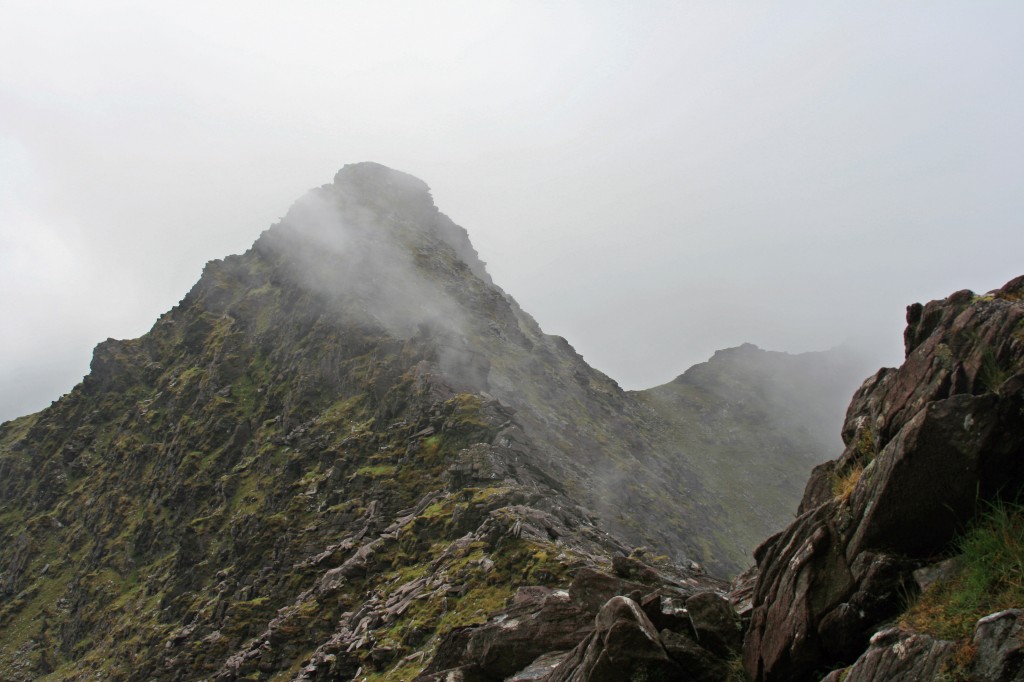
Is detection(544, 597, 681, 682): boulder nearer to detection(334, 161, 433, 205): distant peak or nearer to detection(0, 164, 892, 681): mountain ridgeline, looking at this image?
detection(0, 164, 892, 681): mountain ridgeline

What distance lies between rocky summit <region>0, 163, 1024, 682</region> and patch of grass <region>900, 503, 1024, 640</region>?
1.25 ft

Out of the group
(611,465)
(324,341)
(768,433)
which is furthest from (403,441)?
(768,433)

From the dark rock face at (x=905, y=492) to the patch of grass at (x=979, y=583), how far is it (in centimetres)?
41

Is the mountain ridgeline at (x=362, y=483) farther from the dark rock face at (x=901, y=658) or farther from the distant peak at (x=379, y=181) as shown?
the dark rock face at (x=901, y=658)

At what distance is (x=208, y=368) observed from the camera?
9300cm

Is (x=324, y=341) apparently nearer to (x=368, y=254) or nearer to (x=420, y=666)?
(x=368, y=254)

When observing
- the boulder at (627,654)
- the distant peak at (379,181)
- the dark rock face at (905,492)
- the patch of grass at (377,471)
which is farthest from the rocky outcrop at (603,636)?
the distant peak at (379,181)

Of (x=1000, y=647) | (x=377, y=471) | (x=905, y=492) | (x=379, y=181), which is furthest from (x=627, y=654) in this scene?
(x=379, y=181)

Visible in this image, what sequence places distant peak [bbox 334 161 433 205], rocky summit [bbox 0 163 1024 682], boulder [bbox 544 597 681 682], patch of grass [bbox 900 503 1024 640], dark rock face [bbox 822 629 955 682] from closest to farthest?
dark rock face [bbox 822 629 955 682] < patch of grass [bbox 900 503 1024 640] < rocky summit [bbox 0 163 1024 682] < boulder [bbox 544 597 681 682] < distant peak [bbox 334 161 433 205]

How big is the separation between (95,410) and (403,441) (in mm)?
75818

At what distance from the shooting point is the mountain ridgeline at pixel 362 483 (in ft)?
107

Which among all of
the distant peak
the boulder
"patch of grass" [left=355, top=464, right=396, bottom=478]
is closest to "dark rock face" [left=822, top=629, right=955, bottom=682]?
the boulder

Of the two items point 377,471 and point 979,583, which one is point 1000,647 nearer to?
point 979,583

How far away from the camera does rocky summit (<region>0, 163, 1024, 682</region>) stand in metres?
12.5
